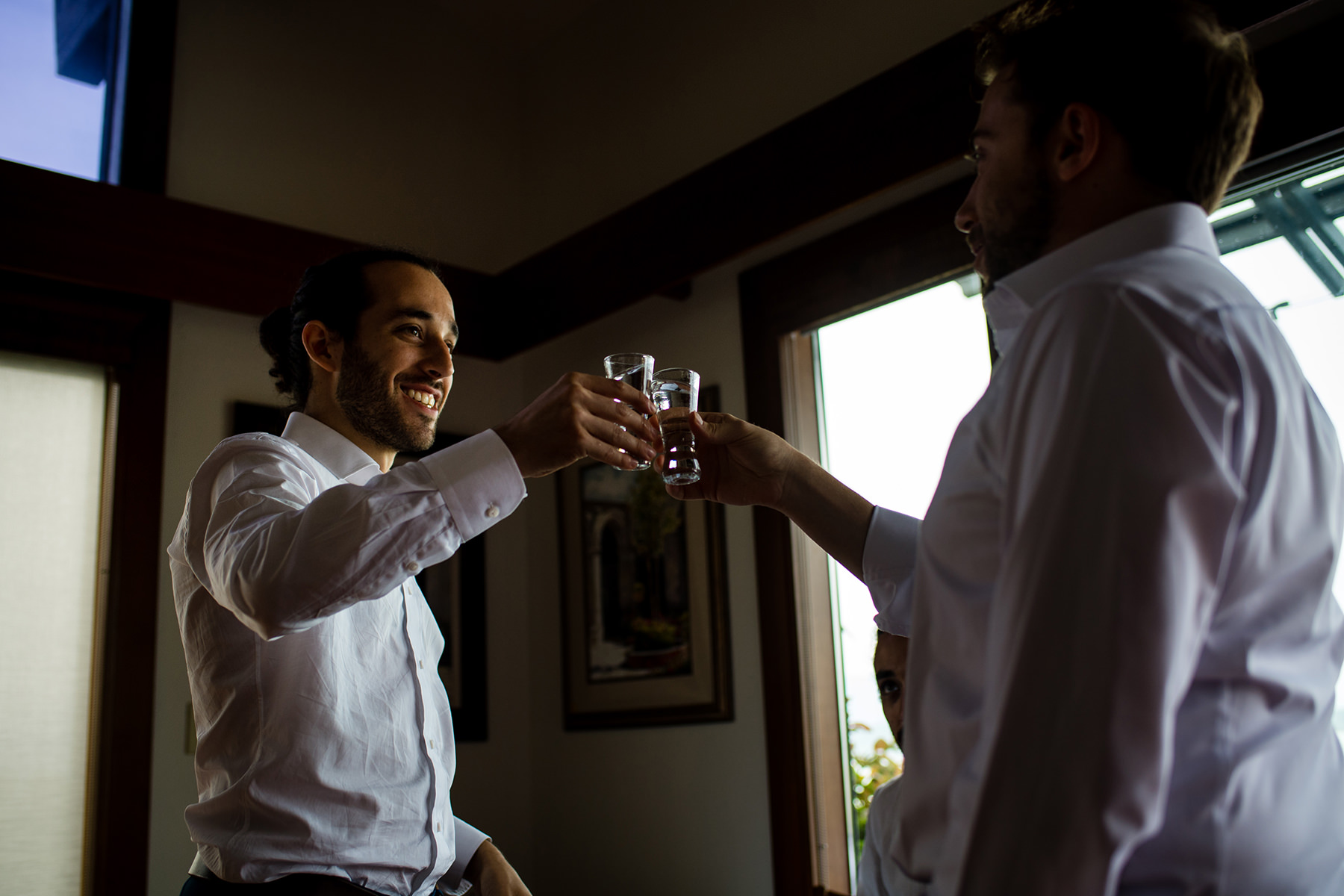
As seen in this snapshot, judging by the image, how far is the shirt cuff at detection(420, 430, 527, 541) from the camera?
1257mm

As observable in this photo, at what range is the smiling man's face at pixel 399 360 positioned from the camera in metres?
1.83

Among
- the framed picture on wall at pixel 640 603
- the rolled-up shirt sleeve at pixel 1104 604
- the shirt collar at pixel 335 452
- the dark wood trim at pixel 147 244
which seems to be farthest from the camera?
the framed picture on wall at pixel 640 603

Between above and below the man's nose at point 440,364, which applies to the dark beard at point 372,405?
below

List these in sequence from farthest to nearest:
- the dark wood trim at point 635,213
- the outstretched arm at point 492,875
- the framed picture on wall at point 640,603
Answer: the framed picture on wall at point 640,603 < the dark wood trim at point 635,213 < the outstretched arm at point 492,875

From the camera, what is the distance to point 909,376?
9.42 ft

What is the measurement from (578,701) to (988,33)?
3.08m

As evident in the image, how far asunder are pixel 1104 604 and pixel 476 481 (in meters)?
0.81

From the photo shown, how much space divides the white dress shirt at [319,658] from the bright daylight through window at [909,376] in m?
1.51

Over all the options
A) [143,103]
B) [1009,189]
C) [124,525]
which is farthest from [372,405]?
[143,103]

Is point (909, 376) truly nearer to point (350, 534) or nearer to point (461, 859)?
point (461, 859)

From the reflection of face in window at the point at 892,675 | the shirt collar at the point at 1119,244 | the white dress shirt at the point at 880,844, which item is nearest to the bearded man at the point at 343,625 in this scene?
the shirt collar at the point at 1119,244

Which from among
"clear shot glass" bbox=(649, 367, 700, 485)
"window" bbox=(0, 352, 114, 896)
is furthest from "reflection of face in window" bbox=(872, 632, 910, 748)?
"window" bbox=(0, 352, 114, 896)

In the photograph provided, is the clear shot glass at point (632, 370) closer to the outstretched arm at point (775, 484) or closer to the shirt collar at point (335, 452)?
the outstretched arm at point (775, 484)

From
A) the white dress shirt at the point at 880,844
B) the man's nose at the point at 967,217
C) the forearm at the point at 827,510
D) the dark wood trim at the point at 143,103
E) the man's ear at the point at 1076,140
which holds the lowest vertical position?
the white dress shirt at the point at 880,844
